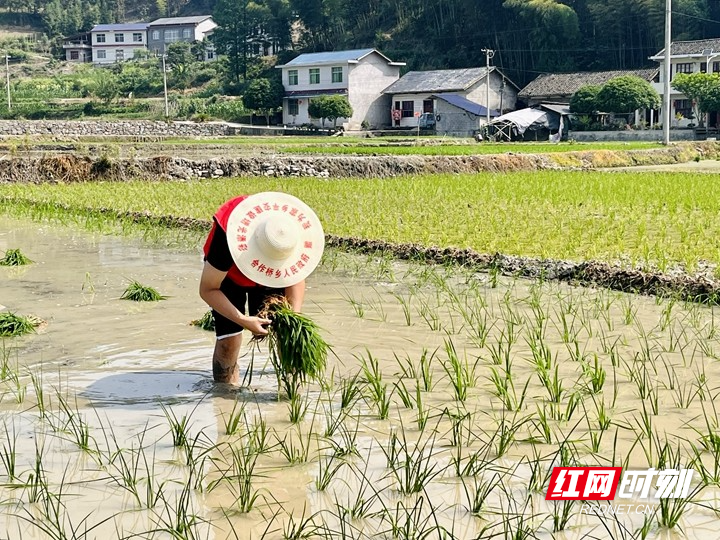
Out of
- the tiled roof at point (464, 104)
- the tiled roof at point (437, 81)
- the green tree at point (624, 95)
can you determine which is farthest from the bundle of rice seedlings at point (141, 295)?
the tiled roof at point (437, 81)

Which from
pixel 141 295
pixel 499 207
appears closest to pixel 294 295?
pixel 141 295

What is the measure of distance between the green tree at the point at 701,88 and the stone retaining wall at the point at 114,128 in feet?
61.7

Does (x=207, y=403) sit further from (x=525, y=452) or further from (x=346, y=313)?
(x=346, y=313)

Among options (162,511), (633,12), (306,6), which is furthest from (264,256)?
(306,6)

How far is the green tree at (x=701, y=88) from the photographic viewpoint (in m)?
35.4

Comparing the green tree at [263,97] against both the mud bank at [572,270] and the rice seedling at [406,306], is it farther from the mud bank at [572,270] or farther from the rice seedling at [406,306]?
the rice seedling at [406,306]

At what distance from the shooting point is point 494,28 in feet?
175

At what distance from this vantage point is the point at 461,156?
1978 centimetres

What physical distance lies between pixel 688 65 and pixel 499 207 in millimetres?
34267

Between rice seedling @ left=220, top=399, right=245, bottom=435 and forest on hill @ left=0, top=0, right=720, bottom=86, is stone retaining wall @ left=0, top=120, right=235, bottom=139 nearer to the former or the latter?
forest on hill @ left=0, top=0, right=720, bottom=86

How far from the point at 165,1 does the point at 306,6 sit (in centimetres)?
4758

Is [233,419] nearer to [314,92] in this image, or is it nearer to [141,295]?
[141,295]

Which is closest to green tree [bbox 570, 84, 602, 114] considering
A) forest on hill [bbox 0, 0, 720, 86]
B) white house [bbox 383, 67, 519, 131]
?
white house [bbox 383, 67, 519, 131]

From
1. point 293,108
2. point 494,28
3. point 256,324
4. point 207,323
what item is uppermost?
point 494,28
